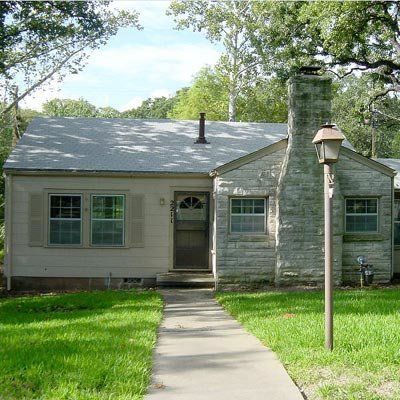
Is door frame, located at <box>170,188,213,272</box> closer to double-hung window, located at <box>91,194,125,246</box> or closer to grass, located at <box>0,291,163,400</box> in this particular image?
double-hung window, located at <box>91,194,125,246</box>

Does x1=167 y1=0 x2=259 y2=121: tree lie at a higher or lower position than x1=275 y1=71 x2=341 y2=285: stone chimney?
higher

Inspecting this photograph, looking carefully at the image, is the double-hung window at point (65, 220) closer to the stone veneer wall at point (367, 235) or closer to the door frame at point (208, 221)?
the door frame at point (208, 221)

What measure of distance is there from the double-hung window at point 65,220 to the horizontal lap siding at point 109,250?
205mm

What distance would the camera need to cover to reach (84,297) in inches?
452

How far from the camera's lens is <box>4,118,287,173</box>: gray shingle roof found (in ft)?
46.8

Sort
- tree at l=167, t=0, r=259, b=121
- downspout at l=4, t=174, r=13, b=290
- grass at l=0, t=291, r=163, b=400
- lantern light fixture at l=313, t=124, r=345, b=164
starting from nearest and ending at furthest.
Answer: grass at l=0, t=291, r=163, b=400 < lantern light fixture at l=313, t=124, r=345, b=164 < downspout at l=4, t=174, r=13, b=290 < tree at l=167, t=0, r=259, b=121

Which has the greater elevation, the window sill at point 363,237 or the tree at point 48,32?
the tree at point 48,32

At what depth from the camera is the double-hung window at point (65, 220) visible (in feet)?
46.2

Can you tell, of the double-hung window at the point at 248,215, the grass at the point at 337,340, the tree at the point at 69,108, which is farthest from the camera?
the tree at the point at 69,108

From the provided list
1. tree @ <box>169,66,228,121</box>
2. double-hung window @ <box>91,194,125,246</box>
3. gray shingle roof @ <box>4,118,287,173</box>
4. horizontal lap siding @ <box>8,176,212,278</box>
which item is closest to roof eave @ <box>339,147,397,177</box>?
gray shingle roof @ <box>4,118,287,173</box>

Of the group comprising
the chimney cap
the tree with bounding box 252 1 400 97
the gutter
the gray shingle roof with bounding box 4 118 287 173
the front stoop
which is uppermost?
the tree with bounding box 252 1 400 97

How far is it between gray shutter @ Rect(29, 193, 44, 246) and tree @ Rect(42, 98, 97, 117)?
34545mm

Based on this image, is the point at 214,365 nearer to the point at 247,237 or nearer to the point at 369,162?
the point at 247,237

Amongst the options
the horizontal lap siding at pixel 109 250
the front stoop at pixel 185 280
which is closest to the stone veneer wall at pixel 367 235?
the front stoop at pixel 185 280
